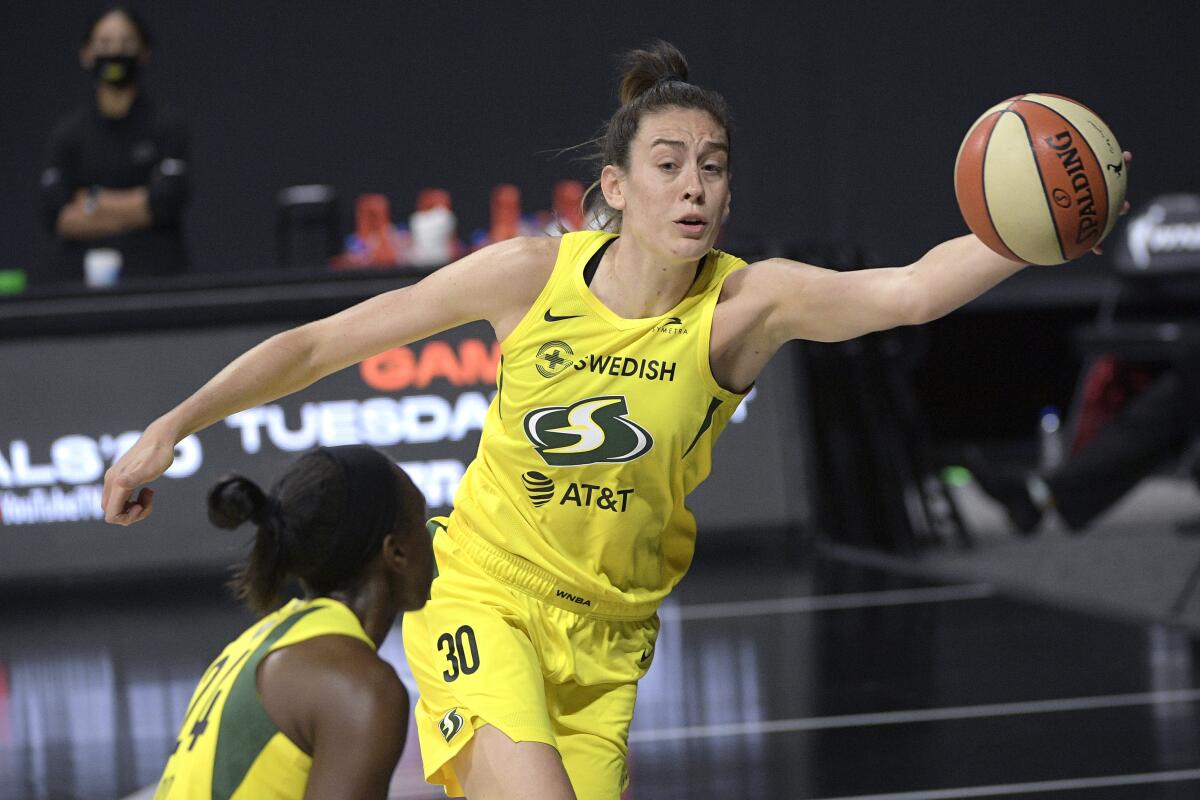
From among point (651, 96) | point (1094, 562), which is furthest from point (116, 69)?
point (651, 96)

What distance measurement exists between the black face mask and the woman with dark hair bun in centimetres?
522

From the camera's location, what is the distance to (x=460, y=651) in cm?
316

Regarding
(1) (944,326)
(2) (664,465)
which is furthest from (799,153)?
(2) (664,465)

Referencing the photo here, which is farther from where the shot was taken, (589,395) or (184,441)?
(184,441)

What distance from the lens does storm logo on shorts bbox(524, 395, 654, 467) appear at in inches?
123

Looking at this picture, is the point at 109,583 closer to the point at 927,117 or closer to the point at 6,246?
the point at 6,246

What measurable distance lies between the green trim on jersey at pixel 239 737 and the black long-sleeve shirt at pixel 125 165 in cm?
535

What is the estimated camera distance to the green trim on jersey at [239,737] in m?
2.57

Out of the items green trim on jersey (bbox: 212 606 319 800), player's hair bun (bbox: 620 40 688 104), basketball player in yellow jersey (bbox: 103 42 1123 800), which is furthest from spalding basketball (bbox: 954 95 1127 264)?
green trim on jersey (bbox: 212 606 319 800)

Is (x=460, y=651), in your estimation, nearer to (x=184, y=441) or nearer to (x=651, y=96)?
(x=651, y=96)

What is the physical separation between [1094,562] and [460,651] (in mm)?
5335

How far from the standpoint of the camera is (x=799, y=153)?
456 inches

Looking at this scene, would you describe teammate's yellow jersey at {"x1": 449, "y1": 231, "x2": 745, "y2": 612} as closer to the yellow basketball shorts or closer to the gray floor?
the yellow basketball shorts

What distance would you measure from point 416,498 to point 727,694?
9.30 feet
